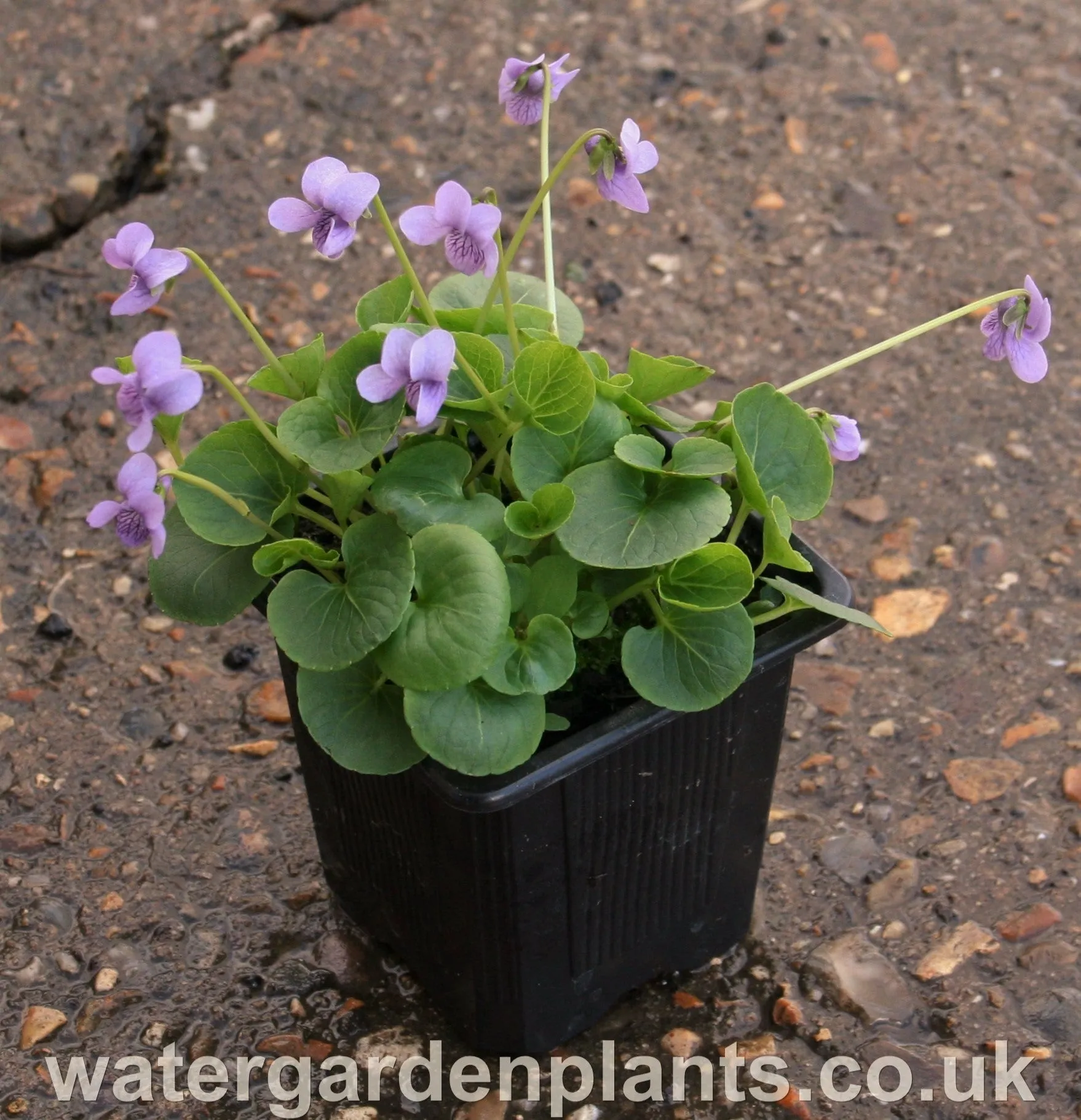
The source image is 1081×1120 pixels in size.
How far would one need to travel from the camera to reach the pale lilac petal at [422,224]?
1107 millimetres

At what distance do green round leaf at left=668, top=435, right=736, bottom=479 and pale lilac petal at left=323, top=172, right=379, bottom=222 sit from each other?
32 cm

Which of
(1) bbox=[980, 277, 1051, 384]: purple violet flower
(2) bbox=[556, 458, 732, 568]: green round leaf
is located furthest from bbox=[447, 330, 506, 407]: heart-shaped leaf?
(1) bbox=[980, 277, 1051, 384]: purple violet flower

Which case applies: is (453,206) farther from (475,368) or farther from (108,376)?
(108,376)

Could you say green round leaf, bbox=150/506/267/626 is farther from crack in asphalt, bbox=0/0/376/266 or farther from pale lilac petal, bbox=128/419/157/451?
crack in asphalt, bbox=0/0/376/266

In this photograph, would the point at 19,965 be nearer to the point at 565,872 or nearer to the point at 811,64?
the point at 565,872

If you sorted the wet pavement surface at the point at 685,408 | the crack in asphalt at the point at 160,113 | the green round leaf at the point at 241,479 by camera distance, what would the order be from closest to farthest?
1. the green round leaf at the point at 241,479
2. the wet pavement surface at the point at 685,408
3. the crack in asphalt at the point at 160,113

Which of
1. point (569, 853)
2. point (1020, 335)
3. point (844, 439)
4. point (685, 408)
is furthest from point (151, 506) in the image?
point (685, 408)

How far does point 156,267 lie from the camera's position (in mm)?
1093

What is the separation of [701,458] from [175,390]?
0.42m

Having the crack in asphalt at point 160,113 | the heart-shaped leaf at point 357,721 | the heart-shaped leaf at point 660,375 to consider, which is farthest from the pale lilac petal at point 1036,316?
the crack in asphalt at point 160,113

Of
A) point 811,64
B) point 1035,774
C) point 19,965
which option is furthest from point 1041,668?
point 811,64

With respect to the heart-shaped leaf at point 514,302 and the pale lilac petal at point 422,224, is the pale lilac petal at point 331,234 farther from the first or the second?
the heart-shaped leaf at point 514,302

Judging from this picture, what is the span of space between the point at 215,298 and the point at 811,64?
125cm

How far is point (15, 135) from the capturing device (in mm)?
2480
